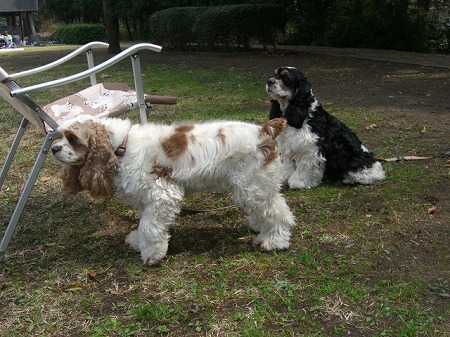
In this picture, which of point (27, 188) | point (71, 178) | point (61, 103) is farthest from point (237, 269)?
point (61, 103)

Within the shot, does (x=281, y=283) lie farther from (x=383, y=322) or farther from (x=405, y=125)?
(x=405, y=125)

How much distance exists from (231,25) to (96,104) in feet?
48.7

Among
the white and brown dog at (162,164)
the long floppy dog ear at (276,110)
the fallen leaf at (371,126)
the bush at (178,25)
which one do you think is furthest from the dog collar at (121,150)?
the bush at (178,25)

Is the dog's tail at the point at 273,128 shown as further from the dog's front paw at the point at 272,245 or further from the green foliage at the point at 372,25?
the green foliage at the point at 372,25

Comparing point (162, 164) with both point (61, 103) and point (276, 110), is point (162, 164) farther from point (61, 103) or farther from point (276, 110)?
point (276, 110)

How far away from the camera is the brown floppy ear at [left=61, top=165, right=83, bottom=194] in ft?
11.4

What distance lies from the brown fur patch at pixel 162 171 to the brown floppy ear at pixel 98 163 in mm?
277

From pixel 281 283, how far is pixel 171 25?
61.4 ft

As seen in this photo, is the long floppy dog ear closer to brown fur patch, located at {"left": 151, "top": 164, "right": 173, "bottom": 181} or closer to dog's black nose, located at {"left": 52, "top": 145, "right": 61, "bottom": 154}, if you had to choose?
brown fur patch, located at {"left": 151, "top": 164, "right": 173, "bottom": 181}

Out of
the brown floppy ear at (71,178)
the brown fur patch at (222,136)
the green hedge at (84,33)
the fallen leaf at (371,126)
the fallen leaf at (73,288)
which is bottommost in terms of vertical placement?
the green hedge at (84,33)

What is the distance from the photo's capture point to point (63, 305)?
3137mm

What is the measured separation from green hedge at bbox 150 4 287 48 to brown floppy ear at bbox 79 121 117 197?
51.9 ft

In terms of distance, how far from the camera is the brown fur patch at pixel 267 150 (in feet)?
11.4

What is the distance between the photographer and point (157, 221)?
344cm
